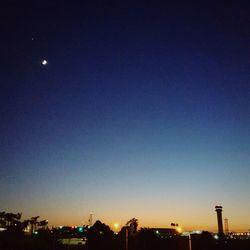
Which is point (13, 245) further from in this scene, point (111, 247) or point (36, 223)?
point (36, 223)

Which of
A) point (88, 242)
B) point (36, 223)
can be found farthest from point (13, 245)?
point (36, 223)

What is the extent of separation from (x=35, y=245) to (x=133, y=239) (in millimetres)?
15568

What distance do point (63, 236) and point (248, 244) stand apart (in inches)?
1788

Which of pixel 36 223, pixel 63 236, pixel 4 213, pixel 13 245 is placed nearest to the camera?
pixel 13 245

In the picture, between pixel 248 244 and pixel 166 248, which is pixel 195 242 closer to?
pixel 166 248

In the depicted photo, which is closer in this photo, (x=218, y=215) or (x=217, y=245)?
(x=217, y=245)

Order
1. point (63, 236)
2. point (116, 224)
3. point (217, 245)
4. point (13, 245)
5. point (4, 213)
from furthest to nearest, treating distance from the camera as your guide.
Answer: point (4, 213)
point (63, 236)
point (217, 245)
point (13, 245)
point (116, 224)

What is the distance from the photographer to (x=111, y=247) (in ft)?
172

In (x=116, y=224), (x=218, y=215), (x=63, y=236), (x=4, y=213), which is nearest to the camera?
(x=116, y=224)

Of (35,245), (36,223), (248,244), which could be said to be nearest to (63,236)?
(35,245)

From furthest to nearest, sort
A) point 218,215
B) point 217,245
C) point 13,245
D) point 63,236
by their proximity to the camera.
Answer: point 218,215 → point 63,236 → point 217,245 → point 13,245

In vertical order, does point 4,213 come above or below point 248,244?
above

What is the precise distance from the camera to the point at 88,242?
52250mm

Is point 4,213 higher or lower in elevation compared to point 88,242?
higher
